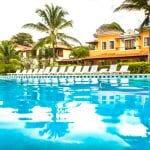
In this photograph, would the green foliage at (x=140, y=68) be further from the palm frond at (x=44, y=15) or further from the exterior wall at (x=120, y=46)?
the palm frond at (x=44, y=15)

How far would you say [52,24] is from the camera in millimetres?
37500

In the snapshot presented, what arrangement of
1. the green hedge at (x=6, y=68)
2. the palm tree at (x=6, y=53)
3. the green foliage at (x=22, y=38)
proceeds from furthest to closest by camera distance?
the green foliage at (x=22, y=38) → the palm tree at (x=6, y=53) → the green hedge at (x=6, y=68)

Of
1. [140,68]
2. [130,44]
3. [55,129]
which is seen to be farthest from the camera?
[130,44]

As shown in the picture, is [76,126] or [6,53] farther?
[6,53]

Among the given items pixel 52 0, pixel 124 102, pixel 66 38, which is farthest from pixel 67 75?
pixel 124 102

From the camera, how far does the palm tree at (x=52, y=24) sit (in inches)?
1465

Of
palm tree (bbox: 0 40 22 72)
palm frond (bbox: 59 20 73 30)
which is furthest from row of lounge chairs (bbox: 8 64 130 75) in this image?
palm tree (bbox: 0 40 22 72)

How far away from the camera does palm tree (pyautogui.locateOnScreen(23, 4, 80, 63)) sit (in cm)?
3722

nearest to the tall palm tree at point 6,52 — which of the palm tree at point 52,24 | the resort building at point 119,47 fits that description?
the palm tree at point 52,24

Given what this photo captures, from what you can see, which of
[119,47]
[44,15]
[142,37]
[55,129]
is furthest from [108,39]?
[55,129]

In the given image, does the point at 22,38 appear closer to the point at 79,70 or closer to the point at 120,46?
the point at 120,46

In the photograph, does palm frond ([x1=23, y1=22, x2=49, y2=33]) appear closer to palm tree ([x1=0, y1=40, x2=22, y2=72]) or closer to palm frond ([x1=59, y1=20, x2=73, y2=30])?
palm frond ([x1=59, y1=20, x2=73, y2=30])

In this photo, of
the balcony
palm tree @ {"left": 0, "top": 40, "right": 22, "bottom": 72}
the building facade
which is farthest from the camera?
palm tree @ {"left": 0, "top": 40, "right": 22, "bottom": 72}

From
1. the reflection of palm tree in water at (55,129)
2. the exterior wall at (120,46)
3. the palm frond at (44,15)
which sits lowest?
the reflection of palm tree in water at (55,129)
